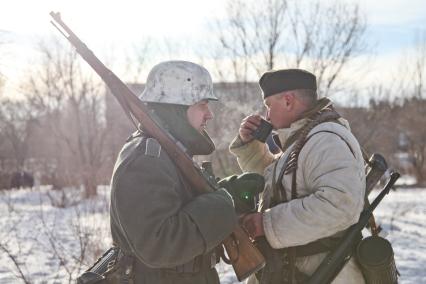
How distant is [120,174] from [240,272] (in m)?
0.81

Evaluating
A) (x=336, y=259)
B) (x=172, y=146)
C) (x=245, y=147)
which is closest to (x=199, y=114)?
(x=172, y=146)

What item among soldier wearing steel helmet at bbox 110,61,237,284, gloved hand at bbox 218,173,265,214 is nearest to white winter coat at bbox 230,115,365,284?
gloved hand at bbox 218,173,265,214

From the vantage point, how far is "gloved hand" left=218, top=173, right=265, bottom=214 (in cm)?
292

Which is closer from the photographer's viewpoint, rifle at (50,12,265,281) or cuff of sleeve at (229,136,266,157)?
rifle at (50,12,265,281)

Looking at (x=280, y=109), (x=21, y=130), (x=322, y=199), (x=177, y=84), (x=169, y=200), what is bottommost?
(x=21, y=130)

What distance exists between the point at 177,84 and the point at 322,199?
3.18 ft

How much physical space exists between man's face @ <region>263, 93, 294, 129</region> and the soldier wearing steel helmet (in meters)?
0.52

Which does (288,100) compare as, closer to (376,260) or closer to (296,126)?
(296,126)

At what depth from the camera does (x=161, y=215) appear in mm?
2338

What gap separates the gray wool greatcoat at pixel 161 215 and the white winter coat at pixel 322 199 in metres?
0.47

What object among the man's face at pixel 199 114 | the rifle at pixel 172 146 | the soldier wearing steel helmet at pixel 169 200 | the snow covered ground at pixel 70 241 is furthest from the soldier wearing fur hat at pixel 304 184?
the snow covered ground at pixel 70 241

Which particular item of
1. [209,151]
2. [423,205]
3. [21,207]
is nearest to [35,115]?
[21,207]

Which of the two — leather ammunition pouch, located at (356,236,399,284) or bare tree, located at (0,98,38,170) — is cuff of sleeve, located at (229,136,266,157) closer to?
leather ammunition pouch, located at (356,236,399,284)

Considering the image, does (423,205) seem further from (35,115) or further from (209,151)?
(35,115)
